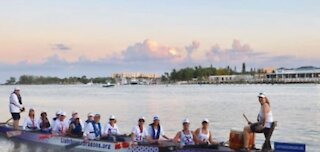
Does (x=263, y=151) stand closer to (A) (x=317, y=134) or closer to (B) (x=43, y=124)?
(B) (x=43, y=124)

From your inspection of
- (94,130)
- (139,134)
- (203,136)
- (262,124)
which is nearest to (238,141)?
(262,124)

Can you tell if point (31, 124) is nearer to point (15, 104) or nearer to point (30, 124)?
point (30, 124)

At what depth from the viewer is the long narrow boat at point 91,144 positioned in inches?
682

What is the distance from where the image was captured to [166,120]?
42469 millimetres

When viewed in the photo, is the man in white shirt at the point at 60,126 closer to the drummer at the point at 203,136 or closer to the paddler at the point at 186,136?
the paddler at the point at 186,136

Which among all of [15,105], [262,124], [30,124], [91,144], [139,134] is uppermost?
[15,105]

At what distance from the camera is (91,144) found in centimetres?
2044

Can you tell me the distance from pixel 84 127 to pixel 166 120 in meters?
21.3

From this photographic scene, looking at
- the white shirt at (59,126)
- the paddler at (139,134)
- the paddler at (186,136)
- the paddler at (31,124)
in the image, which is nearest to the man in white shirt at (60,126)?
the white shirt at (59,126)

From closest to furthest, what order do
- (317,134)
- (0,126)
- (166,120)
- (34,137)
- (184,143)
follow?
(184,143), (34,137), (0,126), (317,134), (166,120)

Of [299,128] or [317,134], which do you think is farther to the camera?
[299,128]

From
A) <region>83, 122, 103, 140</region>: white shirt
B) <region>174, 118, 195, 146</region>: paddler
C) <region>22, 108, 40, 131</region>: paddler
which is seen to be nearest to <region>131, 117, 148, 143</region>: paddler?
<region>174, 118, 195, 146</region>: paddler

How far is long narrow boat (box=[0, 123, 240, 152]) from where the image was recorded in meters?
17.3

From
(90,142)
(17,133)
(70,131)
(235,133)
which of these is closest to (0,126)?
(17,133)
